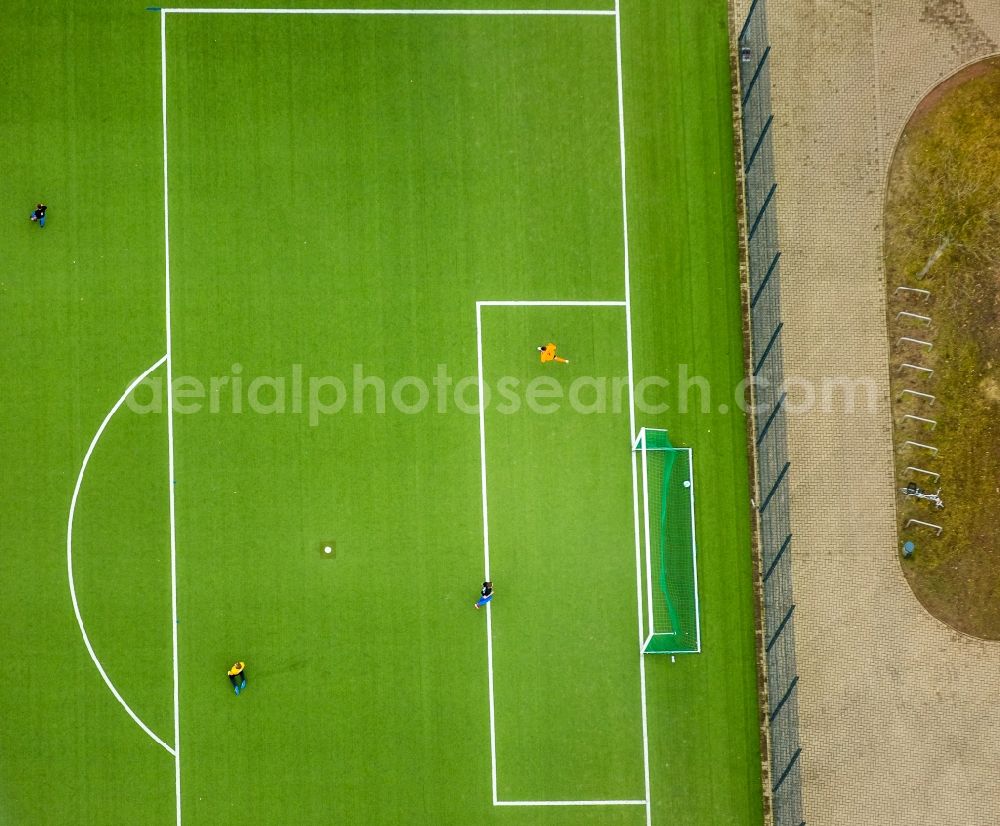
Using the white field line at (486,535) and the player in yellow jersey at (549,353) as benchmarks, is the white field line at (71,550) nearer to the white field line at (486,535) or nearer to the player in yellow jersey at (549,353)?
the white field line at (486,535)

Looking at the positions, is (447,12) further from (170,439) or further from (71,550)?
(71,550)

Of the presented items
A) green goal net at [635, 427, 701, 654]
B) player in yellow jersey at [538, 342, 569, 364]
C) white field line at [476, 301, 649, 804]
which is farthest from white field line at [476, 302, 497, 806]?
green goal net at [635, 427, 701, 654]

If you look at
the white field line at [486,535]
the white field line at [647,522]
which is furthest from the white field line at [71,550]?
the white field line at [647,522]

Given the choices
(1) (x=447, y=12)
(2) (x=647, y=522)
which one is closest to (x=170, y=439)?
(2) (x=647, y=522)

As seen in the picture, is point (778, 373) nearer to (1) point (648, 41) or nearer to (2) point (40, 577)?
(1) point (648, 41)

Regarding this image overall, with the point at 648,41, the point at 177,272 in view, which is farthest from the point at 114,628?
the point at 648,41

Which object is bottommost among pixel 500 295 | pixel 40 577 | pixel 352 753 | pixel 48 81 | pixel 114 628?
pixel 352 753
